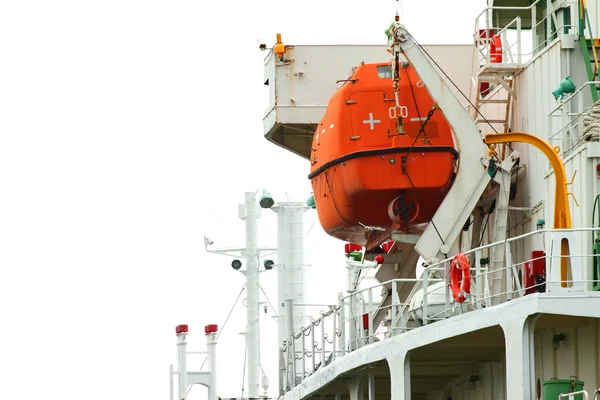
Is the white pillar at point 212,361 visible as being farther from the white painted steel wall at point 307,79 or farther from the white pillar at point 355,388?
the white pillar at point 355,388

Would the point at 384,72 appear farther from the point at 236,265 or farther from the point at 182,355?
the point at 236,265

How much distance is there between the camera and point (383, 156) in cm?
2869

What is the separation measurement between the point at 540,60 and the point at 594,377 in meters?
7.14

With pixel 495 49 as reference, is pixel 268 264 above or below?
below

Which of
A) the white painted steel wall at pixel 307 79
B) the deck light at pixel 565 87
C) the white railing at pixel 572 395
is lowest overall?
the white railing at pixel 572 395

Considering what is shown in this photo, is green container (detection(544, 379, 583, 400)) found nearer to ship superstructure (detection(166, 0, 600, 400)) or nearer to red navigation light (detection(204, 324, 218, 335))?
ship superstructure (detection(166, 0, 600, 400))

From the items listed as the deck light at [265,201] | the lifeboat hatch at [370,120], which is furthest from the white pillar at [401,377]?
the deck light at [265,201]

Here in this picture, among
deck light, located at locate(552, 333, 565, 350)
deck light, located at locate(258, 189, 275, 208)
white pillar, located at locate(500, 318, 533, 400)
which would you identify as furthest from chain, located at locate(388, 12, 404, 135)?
deck light, located at locate(258, 189, 275, 208)

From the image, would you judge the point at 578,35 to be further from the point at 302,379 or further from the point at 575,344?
the point at 302,379

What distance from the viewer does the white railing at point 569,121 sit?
2419 cm

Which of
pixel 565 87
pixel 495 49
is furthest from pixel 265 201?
pixel 565 87

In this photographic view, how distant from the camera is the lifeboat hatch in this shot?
29.0 meters

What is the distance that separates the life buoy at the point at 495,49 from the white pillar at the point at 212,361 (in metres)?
13.9

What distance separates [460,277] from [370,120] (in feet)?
22.5
